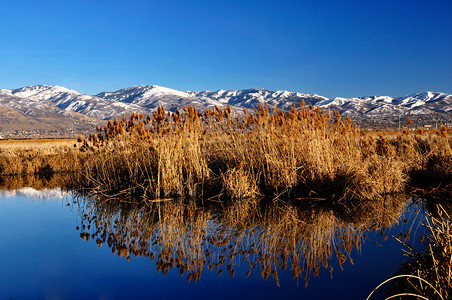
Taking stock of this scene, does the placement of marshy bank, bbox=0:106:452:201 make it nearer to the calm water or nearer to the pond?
the pond

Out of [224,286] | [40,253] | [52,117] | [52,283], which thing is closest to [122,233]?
[40,253]

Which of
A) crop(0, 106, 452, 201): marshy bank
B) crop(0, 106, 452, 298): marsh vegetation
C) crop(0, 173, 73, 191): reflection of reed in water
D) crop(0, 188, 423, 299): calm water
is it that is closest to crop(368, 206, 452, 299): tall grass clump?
crop(0, 188, 423, 299): calm water

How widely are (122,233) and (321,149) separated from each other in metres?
4.72

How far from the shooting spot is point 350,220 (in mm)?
6762

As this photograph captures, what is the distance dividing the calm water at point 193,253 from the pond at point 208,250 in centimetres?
1

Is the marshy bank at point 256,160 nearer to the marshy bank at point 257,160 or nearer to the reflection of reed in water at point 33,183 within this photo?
the marshy bank at point 257,160

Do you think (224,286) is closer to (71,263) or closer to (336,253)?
(336,253)

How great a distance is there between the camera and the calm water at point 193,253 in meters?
4.37

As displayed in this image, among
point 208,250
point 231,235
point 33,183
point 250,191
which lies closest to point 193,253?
point 208,250

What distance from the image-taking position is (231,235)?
6.25 meters

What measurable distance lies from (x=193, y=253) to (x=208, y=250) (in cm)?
23

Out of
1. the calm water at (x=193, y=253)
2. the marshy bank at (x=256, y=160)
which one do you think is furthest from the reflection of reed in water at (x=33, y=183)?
the calm water at (x=193, y=253)

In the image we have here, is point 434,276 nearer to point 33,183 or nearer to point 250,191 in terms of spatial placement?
point 250,191

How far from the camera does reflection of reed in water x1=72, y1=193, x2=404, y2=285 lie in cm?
503
